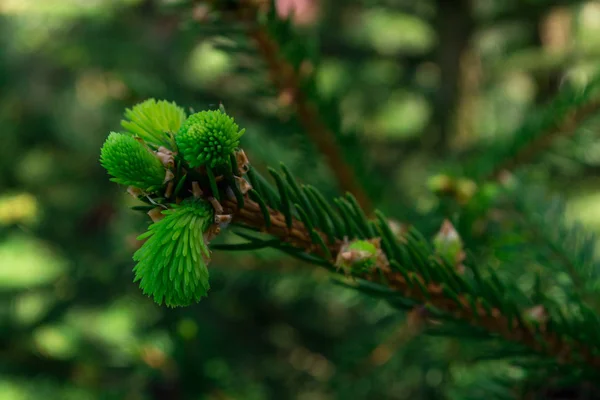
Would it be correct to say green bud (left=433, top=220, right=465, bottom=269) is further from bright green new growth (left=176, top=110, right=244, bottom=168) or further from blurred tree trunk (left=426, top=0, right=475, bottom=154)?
blurred tree trunk (left=426, top=0, right=475, bottom=154)

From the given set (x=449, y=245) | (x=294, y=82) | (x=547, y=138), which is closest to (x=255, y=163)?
(x=294, y=82)

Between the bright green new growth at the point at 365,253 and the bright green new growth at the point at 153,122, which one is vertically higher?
the bright green new growth at the point at 153,122

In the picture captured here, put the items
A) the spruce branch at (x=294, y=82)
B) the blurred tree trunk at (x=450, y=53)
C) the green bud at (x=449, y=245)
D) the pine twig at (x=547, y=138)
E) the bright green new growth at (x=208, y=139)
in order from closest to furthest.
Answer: the bright green new growth at (x=208, y=139) < the green bud at (x=449, y=245) < the spruce branch at (x=294, y=82) < the pine twig at (x=547, y=138) < the blurred tree trunk at (x=450, y=53)

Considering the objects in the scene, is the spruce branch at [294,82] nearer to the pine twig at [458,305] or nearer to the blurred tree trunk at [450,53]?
the pine twig at [458,305]

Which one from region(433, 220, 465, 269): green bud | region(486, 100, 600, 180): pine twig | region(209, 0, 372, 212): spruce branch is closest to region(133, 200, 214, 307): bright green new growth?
region(433, 220, 465, 269): green bud

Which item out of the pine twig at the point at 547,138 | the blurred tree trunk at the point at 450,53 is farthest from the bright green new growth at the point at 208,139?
the blurred tree trunk at the point at 450,53

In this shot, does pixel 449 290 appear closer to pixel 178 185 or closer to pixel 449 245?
pixel 449 245

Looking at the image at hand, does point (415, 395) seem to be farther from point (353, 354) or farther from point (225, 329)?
point (225, 329)

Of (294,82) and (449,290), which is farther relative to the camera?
(294,82)
